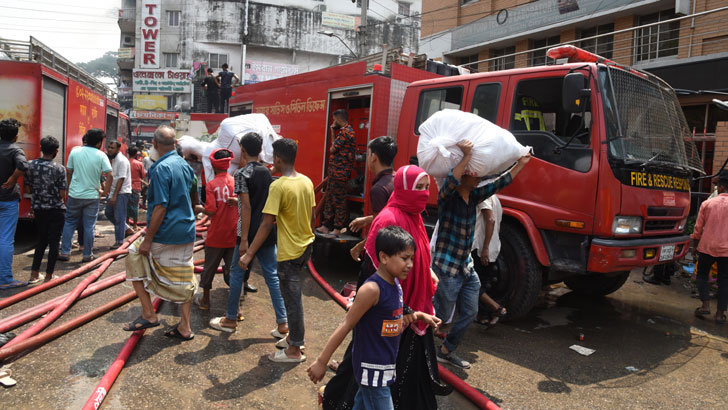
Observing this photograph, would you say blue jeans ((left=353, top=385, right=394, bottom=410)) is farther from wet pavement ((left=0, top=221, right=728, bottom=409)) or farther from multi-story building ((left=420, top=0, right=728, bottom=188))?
multi-story building ((left=420, top=0, right=728, bottom=188))

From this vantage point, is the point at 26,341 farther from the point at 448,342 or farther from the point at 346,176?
the point at 346,176

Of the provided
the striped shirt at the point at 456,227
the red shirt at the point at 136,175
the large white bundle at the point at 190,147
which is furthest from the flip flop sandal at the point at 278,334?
the red shirt at the point at 136,175

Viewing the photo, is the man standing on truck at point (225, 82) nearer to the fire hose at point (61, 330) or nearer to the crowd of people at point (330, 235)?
the crowd of people at point (330, 235)

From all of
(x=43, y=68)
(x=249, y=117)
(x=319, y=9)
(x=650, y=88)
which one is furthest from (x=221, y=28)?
(x=650, y=88)

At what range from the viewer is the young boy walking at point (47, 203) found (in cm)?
532

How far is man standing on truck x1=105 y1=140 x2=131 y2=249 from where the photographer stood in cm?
723

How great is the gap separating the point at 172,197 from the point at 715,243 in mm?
5568

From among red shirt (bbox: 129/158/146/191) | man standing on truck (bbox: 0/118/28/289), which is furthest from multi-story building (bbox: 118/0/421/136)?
man standing on truck (bbox: 0/118/28/289)

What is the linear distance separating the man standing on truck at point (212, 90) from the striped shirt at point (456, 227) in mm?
13075

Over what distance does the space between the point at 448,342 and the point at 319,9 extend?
1642 inches

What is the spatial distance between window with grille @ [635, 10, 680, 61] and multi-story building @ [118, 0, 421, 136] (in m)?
26.8

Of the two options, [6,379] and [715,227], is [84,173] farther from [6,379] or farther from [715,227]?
[715,227]

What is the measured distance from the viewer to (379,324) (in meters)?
2.18

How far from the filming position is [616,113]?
4227mm
